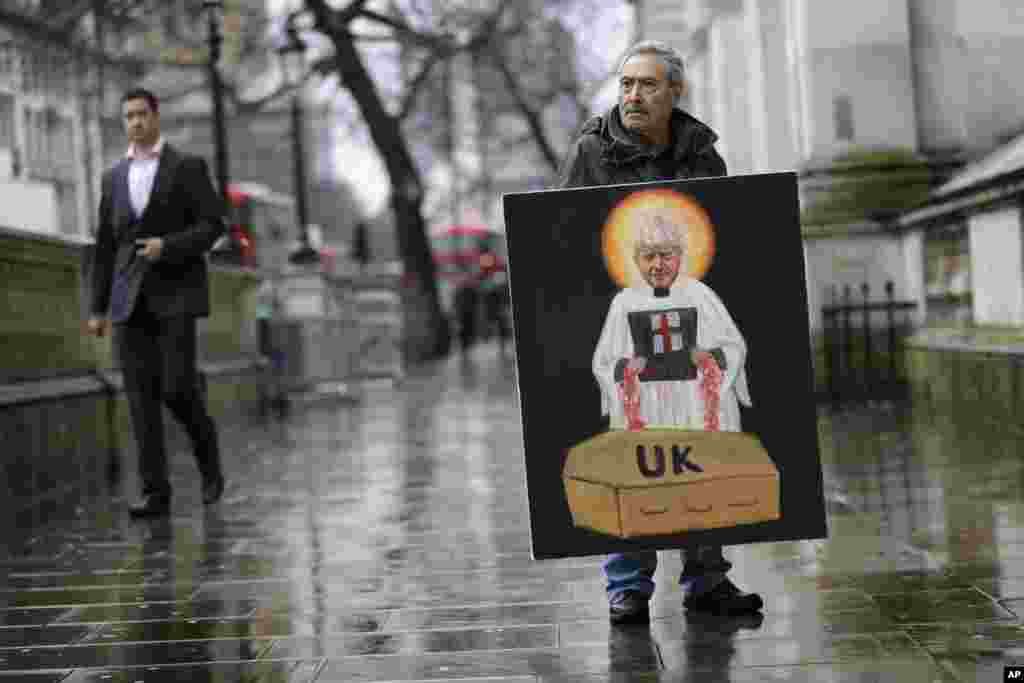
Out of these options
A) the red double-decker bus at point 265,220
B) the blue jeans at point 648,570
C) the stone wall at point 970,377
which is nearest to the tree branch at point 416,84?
the red double-decker bus at point 265,220

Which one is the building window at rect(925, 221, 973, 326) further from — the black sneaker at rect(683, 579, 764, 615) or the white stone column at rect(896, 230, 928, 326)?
the black sneaker at rect(683, 579, 764, 615)

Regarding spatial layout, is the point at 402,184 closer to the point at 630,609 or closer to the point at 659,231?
the point at 630,609

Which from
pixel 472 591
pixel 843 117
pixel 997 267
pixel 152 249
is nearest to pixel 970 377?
pixel 997 267

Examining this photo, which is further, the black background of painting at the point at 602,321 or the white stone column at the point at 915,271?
the white stone column at the point at 915,271

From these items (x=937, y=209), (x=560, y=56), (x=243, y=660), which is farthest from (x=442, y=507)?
(x=560, y=56)

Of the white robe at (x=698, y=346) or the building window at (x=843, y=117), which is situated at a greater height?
the building window at (x=843, y=117)

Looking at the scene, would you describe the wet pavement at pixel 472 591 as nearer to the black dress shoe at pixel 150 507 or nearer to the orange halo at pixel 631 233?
the black dress shoe at pixel 150 507

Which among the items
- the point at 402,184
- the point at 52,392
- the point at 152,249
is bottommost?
the point at 52,392

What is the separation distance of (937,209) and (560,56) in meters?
28.3

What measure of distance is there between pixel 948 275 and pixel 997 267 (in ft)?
6.08

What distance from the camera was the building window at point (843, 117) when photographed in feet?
54.2

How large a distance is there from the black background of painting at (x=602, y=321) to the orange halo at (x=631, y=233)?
0.02 meters

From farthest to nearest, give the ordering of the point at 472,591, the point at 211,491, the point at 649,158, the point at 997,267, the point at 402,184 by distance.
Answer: the point at 402,184
the point at 997,267
the point at 211,491
the point at 472,591
the point at 649,158

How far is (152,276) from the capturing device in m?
9.31
